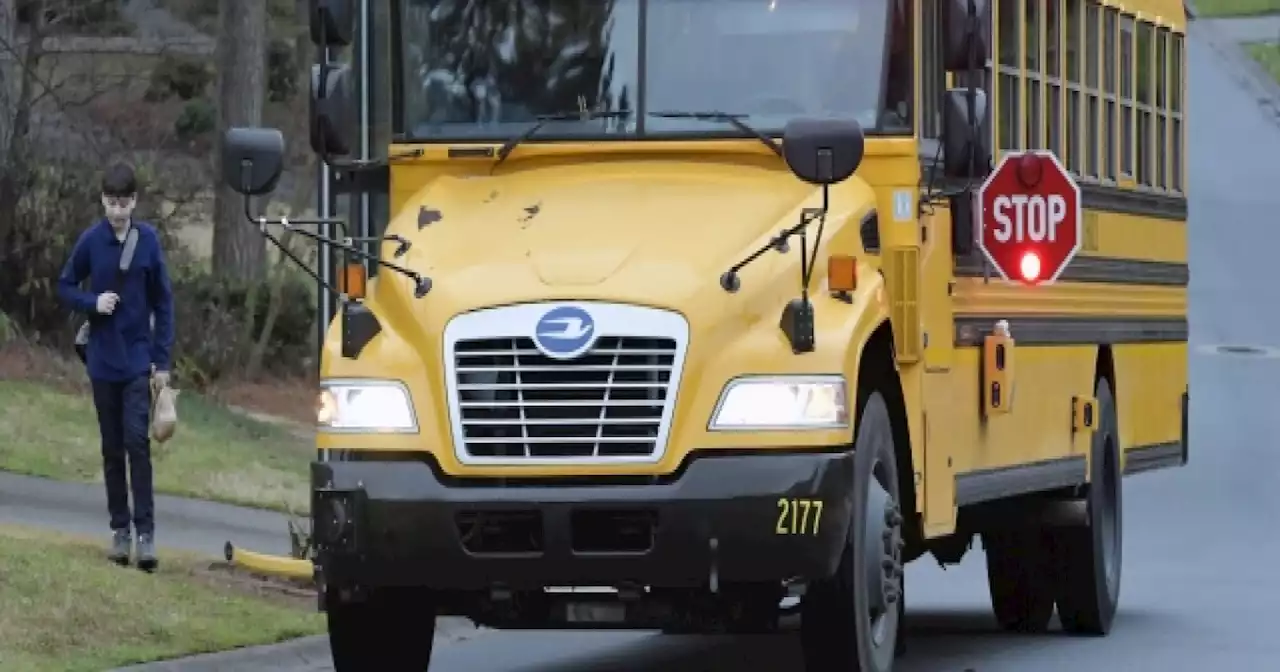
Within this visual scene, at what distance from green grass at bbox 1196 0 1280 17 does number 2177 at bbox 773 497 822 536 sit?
2552 inches

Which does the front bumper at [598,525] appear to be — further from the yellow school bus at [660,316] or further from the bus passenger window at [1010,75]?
the bus passenger window at [1010,75]

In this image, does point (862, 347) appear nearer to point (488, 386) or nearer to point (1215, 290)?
point (488, 386)

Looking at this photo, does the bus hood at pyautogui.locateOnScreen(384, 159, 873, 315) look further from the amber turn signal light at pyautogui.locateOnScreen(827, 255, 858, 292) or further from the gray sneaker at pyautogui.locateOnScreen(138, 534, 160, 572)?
the gray sneaker at pyautogui.locateOnScreen(138, 534, 160, 572)

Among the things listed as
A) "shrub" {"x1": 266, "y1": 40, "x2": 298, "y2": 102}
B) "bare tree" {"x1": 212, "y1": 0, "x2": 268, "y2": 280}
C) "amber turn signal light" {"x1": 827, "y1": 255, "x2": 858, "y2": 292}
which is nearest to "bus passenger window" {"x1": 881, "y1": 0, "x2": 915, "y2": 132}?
"amber turn signal light" {"x1": 827, "y1": 255, "x2": 858, "y2": 292}

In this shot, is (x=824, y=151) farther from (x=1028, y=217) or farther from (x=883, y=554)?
(x=1028, y=217)

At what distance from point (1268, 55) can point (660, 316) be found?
5797cm

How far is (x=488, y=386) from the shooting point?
9.77 metres

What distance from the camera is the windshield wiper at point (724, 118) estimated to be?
1079 centimetres

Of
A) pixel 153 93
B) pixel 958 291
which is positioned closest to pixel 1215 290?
pixel 153 93

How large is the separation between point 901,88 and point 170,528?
6837 mm

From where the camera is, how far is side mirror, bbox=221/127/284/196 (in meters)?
10.2

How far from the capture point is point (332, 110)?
11023 mm

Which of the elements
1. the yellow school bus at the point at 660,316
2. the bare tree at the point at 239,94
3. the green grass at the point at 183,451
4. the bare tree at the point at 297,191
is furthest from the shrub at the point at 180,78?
the yellow school bus at the point at 660,316

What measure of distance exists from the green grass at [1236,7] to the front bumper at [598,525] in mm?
64830
